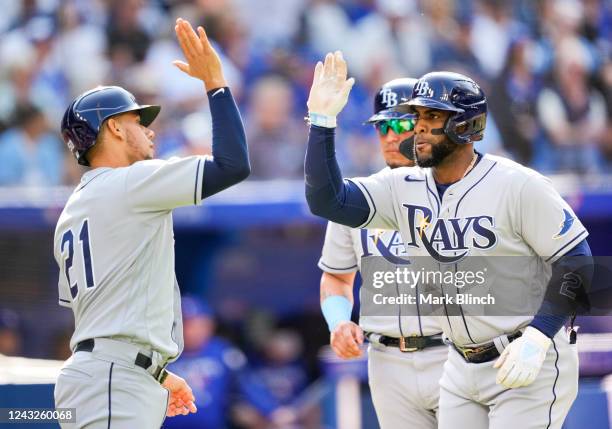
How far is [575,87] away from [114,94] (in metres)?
6.10

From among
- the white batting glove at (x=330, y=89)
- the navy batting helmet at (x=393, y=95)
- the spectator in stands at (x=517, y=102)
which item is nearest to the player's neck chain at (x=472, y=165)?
the white batting glove at (x=330, y=89)

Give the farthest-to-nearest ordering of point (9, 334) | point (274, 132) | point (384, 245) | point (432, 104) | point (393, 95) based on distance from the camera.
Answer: point (274, 132), point (9, 334), point (393, 95), point (384, 245), point (432, 104)

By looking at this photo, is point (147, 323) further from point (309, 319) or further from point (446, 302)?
point (309, 319)

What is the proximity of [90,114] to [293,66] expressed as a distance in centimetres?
522

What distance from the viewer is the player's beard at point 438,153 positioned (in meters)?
3.70

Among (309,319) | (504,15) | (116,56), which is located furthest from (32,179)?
(504,15)

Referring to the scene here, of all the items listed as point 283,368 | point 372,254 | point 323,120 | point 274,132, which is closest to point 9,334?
point 283,368

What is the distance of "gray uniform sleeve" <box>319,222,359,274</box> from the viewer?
179 inches

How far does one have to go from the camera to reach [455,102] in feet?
12.2

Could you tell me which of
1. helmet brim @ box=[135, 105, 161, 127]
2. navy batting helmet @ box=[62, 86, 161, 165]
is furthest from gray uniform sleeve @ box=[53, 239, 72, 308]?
helmet brim @ box=[135, 105, 161, 127]

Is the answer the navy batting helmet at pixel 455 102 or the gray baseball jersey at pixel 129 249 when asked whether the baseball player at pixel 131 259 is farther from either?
the navy batting helmet at pixel 455 102

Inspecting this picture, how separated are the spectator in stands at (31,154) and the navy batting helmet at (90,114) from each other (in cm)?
444

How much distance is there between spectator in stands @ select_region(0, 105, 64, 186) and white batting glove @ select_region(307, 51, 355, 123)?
15.7 ft

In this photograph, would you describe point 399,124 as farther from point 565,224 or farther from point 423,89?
point 565,224
